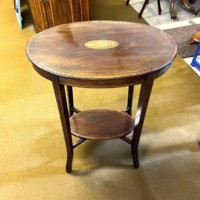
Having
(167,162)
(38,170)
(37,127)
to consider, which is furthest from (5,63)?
(167,162)

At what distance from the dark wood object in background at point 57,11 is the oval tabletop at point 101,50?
1.20 m

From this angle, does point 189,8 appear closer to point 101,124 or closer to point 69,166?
point 101,124

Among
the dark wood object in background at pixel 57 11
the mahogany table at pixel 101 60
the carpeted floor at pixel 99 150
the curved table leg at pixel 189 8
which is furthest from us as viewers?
the curved table leg at pixel 189 8

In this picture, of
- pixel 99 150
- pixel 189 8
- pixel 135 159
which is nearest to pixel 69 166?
pixel 99 150

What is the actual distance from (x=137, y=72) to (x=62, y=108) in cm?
39

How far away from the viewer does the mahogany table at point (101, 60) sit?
3.06 ft

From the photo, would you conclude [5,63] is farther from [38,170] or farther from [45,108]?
[38,170]

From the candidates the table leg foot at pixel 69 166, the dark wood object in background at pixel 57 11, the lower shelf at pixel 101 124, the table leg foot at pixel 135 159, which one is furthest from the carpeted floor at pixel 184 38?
the table leg foot at pixel 69 166

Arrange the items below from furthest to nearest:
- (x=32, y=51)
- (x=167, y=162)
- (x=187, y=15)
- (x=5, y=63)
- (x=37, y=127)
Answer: (x=187, y=15), (x=5, y=63), (x=37, y=127), (x=167, y=162), (x=32, y=51)

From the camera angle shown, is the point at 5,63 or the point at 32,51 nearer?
the point at 32,51

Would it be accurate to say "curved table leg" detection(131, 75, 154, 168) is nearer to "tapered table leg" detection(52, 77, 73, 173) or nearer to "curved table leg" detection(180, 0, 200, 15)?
"tapered table leg" detection(52, 77, 73, 173)

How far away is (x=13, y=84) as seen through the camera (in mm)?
2076

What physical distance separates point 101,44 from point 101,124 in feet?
1.64

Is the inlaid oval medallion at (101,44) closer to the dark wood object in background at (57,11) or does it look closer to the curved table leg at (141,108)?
the curved table leg at (141,108)
